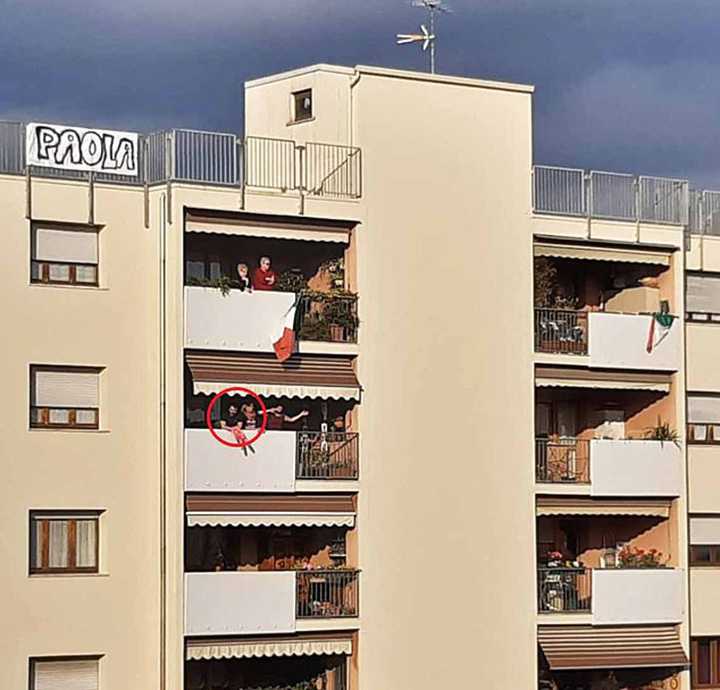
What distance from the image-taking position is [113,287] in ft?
141

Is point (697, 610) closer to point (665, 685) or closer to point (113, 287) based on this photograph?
point (665, 685)

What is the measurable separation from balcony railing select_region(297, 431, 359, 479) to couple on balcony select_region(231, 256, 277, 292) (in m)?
3.13

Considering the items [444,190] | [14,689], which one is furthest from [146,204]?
[14,689]

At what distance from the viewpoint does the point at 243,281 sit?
44844mm

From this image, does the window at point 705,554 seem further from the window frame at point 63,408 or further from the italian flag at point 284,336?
the window frame at point 63,408

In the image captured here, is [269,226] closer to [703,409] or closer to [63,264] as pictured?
[63,264]

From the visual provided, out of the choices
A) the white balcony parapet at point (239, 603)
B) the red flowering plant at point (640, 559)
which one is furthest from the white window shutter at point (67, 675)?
the red flowering plant at point (640, 559)

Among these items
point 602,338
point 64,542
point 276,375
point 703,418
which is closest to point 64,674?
point 64,542

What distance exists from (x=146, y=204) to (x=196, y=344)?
2.97m

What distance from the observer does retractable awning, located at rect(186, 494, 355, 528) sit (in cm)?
4325

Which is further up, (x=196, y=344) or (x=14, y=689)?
(x=196, y=344)

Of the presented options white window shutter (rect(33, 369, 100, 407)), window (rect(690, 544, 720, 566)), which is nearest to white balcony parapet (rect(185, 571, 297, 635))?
white window shutter (rect(33, 369, 100, 407))

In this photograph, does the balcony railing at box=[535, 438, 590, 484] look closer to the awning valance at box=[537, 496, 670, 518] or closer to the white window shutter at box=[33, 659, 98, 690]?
the awning valance at box=[537, 496, 670, 518]

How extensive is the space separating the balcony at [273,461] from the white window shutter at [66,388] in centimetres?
206
